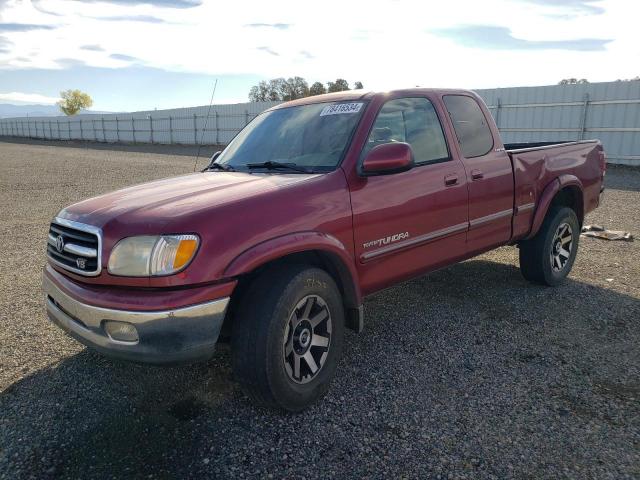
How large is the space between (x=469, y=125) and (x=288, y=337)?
2624 millimetres

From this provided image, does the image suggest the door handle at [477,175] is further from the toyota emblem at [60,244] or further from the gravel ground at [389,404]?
the toyota emblem at [60,244]

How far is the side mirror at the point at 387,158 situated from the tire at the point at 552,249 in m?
2.53

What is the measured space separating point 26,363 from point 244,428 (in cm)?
191

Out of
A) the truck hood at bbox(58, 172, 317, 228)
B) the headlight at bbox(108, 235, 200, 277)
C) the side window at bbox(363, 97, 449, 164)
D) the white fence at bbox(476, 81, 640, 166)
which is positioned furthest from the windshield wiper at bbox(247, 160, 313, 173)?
the white fence at bbox(476, 81, 640, 166)

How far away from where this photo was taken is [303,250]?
9.75 ft

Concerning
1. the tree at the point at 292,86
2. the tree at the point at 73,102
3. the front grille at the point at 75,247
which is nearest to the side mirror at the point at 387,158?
the front grille at the point at 75,247

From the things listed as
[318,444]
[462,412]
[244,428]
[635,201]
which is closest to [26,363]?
[244,428]

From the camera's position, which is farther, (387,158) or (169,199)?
(387,158)

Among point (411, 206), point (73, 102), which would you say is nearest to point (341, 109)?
point (411, 206)

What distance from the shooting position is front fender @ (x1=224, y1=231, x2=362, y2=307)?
2695mm

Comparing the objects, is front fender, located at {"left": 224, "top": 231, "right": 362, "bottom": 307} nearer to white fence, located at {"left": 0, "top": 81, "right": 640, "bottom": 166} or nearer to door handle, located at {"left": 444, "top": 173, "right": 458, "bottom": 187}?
door handle, located at {"left": 444, "top": 173, "right": 458, "bottom": 187}

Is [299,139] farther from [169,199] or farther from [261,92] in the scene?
[261,92]

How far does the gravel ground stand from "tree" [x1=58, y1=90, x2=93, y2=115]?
415ft

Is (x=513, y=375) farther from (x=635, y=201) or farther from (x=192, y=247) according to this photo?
(x=635, y=201)
